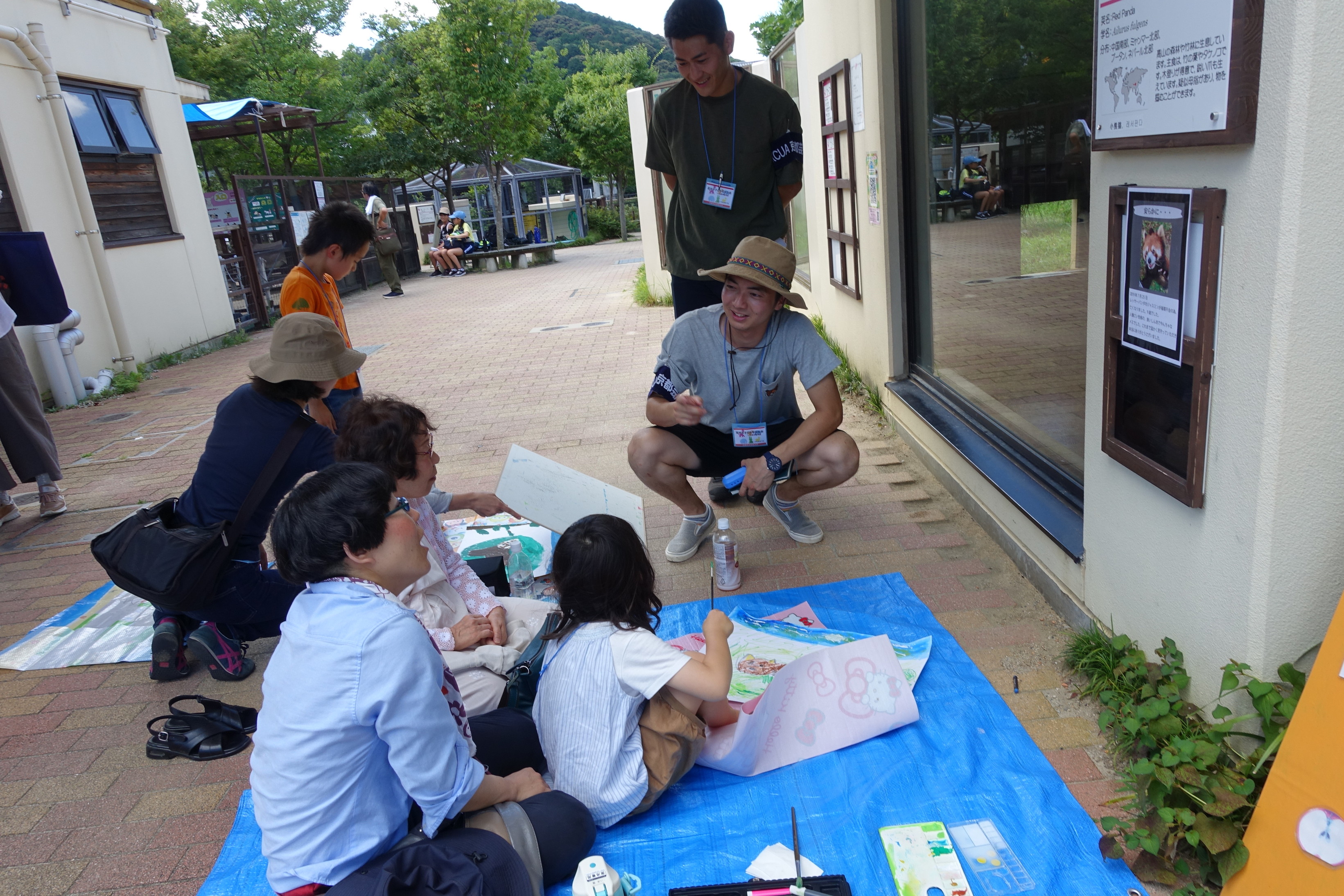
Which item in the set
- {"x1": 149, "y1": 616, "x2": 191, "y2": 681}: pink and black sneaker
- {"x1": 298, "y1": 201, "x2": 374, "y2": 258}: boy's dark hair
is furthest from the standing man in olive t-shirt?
{"x1": 149, "y1": 616, "x2": 191, "y2": 681}: pink and black sneaker

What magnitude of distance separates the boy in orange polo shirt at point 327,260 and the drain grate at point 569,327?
20.1 ft

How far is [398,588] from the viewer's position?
78.6 inches

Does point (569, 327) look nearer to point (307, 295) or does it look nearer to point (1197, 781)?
point (307, 295)

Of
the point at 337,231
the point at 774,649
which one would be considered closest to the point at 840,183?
the point at 337,231

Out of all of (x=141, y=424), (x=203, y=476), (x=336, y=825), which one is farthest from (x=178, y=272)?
(x=336, y=825)

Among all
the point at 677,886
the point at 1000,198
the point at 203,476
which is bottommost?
the point at 677,886

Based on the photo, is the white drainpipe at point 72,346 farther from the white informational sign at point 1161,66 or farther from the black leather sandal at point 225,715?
the white informational sign at point 1161,66

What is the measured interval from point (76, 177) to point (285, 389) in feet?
Result: 26.4

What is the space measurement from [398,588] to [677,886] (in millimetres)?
944

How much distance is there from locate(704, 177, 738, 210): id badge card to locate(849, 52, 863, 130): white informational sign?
1395mm

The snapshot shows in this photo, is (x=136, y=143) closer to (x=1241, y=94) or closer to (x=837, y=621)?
(x=837, y=621)

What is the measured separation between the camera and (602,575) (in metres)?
2.17

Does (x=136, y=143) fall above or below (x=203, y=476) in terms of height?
above

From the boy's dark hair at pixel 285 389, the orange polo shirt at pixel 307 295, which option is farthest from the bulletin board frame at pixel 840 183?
the boy's dark hair at pixel 285 389
